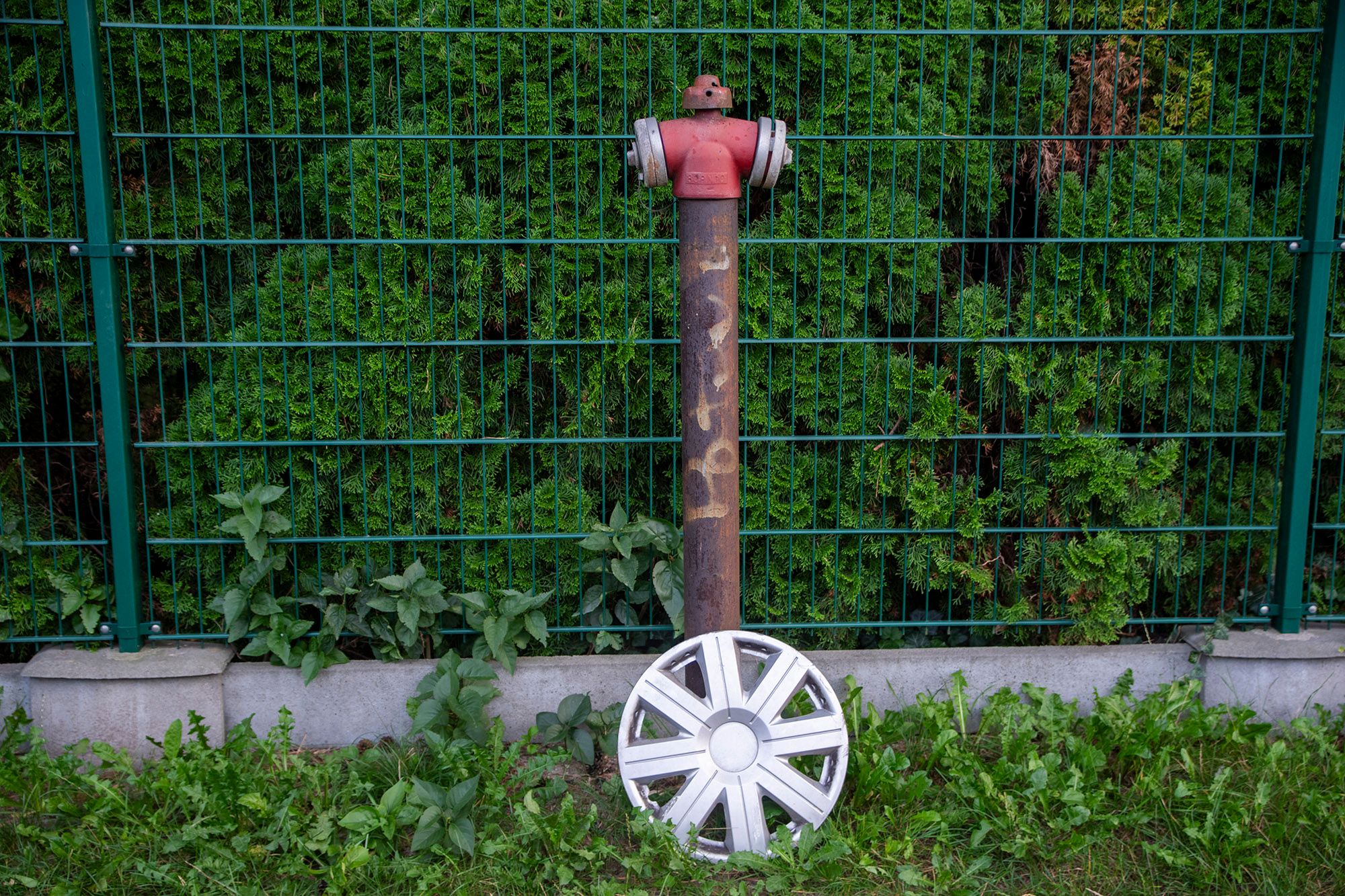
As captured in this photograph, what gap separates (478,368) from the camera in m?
3.86

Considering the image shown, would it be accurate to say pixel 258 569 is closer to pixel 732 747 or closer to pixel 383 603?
pixel 383 603

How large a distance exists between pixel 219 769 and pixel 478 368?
1561mm

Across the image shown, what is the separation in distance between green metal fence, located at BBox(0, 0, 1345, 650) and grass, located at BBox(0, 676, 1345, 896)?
0.52m

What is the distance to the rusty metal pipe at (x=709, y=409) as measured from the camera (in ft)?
10.00

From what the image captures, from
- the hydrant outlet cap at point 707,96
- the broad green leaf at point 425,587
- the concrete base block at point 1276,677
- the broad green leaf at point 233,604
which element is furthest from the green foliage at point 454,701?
the concrete base block at point 1276,677

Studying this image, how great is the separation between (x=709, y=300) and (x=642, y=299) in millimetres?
744

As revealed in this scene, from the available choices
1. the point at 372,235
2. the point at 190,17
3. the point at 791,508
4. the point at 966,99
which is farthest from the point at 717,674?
the point at 190,17

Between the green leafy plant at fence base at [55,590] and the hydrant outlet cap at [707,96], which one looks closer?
the hydrant outlet cap at [707,96]

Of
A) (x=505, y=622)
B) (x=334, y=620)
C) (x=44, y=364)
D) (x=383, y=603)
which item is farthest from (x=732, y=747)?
(x=44, y=364)

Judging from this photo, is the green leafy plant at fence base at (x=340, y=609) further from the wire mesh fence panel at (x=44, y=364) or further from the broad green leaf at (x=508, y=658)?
the wire mesh fence panel at (x=44, y=364)

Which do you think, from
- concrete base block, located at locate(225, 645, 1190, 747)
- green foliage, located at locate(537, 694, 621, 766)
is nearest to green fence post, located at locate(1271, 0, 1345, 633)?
concrete base block, located at locate(225, 645, 1190, 747)

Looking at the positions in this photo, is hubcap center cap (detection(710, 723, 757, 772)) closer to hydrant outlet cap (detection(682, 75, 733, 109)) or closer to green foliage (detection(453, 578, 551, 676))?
green foliage (detection(453, 578, 551, 676))

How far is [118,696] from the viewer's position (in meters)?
3.61

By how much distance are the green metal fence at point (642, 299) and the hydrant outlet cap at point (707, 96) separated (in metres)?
0.68
